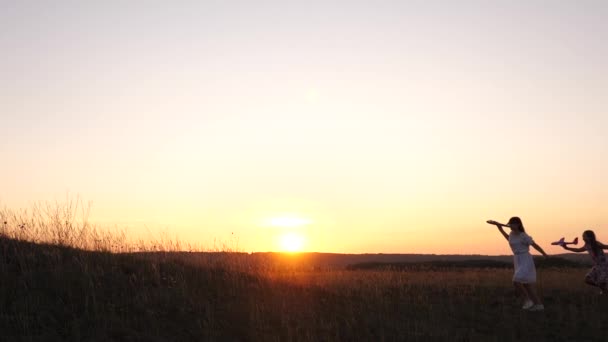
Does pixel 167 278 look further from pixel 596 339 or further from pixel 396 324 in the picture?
pixel 596 339

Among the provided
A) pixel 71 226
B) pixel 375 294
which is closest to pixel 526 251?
pixel 375 294

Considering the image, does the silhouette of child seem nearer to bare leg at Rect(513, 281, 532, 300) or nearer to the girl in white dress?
the girl in white dress

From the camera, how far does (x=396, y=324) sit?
1307 cm

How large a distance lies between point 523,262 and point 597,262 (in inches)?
119

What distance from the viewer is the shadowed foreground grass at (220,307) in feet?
36.8

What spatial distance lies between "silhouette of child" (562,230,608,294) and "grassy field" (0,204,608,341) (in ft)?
1.21

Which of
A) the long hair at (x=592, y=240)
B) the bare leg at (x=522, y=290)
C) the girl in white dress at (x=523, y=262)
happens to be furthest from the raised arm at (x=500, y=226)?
the long hair at (x=592, y=240)

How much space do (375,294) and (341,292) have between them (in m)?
0.84

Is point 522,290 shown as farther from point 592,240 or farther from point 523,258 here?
point 592,240

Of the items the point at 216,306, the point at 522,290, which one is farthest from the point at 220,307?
the point at 522,290

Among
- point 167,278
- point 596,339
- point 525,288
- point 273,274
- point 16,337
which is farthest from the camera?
point 273,274

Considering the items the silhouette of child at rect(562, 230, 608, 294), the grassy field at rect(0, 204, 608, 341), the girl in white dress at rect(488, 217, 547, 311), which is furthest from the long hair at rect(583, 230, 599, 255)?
the girl in white dress at rect(488, 217, 547, 311)

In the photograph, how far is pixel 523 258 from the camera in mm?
15211

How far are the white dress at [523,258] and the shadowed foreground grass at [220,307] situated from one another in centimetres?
80
